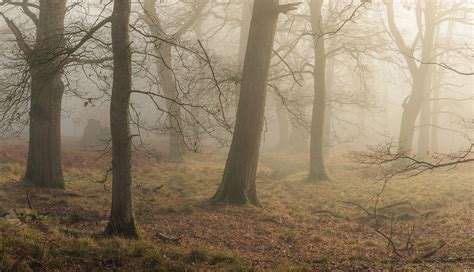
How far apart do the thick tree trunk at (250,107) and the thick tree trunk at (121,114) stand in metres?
5.07

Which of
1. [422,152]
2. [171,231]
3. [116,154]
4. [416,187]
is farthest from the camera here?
[422,152]

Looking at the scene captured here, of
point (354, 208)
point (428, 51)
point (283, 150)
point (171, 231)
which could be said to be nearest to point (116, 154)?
point (171, 231)

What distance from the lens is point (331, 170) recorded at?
2250 cm

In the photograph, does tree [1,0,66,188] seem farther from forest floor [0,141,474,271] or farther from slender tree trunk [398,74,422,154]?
slender tree trunk [398,74,422,154]

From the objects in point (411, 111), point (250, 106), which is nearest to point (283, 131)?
point (411, 111)

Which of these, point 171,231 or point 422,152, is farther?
point 422,152

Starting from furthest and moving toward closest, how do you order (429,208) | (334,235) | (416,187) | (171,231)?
(416,187)
(429,208)
(334,235)
(171,231)

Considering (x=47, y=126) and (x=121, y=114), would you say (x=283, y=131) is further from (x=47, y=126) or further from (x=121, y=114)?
(x=121, y=114)

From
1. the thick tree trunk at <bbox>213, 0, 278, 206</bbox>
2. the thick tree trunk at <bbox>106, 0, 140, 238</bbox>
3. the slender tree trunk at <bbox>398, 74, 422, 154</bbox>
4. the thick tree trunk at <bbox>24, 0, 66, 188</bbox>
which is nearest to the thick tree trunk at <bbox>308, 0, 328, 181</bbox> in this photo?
the slender tree trunk at <bbox>398, 74, 422, 154</bbox>

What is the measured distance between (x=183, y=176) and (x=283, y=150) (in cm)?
1511

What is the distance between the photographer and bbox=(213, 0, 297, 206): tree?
12891 mm

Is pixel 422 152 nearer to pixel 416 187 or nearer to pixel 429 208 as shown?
pixel 416 187

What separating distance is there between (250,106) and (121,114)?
5543 millimetres

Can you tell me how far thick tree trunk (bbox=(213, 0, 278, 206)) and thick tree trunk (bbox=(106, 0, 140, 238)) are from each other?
5.07m
